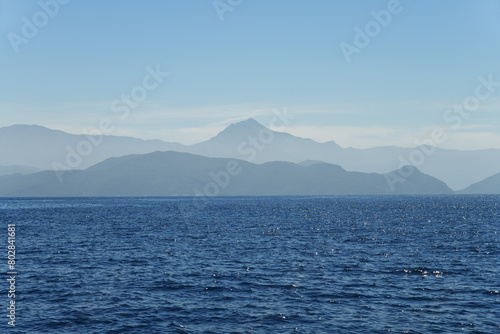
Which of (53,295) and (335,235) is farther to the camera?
(335,235)

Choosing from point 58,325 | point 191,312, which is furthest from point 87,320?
point 191,312

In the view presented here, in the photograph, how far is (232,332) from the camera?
32031 millimetres

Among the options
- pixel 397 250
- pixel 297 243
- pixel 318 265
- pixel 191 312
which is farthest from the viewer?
pixel 297 243

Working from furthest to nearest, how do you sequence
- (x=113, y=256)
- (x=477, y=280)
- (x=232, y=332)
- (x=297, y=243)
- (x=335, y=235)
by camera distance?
(x=335, y=235)
(x=297, y=243)
(x=113, y=256)
(x=477, y=280)
(x=232, y=332)

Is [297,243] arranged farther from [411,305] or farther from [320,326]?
[320,326]

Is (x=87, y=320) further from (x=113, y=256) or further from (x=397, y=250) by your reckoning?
(x=397, y=250)

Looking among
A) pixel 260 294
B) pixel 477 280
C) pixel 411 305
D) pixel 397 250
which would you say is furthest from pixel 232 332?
pixel 397 250

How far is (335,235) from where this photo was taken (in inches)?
3765

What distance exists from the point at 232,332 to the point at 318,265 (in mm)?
27663

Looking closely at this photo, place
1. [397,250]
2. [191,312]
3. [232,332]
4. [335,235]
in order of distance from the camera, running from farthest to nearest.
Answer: [335,235] → [397,250] → [191,312] → [232,332]

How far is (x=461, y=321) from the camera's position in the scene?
34.4 meters

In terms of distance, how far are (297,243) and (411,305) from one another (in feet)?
141

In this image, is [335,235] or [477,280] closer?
[477,280]

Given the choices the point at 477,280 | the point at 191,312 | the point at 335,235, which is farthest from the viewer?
the point at 335,235
